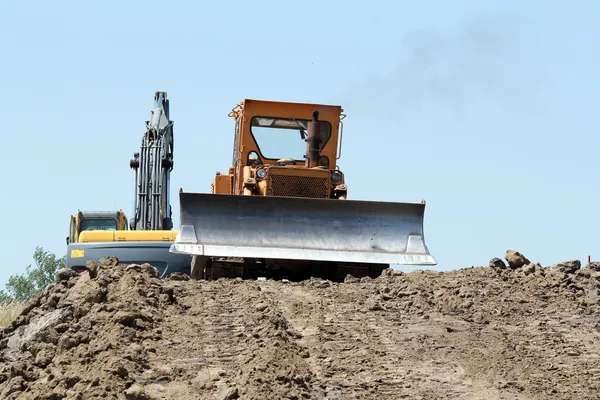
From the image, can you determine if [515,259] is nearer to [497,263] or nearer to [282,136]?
[497,263]

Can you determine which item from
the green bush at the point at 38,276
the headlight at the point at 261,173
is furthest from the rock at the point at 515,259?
the green bush at the point at 38,276

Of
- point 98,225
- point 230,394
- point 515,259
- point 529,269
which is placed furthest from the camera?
point 98,225

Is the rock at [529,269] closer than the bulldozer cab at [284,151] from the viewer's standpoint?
Yes

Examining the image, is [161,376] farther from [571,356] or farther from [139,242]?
[139,242]

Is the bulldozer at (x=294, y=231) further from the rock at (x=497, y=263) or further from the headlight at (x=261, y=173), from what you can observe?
the rock at (x=497, y=263)

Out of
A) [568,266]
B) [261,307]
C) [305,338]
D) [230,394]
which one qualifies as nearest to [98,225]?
[568,266]

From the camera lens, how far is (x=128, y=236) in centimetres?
1923

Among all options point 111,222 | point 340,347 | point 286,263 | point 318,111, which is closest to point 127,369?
point 340,347

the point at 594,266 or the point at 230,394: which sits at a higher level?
the point at 594,266

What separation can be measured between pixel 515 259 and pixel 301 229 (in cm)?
287

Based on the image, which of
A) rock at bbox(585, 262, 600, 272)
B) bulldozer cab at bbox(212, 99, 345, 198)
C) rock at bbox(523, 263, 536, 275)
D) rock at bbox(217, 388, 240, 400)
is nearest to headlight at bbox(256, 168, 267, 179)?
bulldozer cab at bbox(212, 99, 345, 198)

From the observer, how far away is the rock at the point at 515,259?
1186cm

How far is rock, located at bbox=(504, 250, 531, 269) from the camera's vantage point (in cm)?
1186

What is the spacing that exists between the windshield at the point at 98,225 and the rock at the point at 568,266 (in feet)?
43.0
